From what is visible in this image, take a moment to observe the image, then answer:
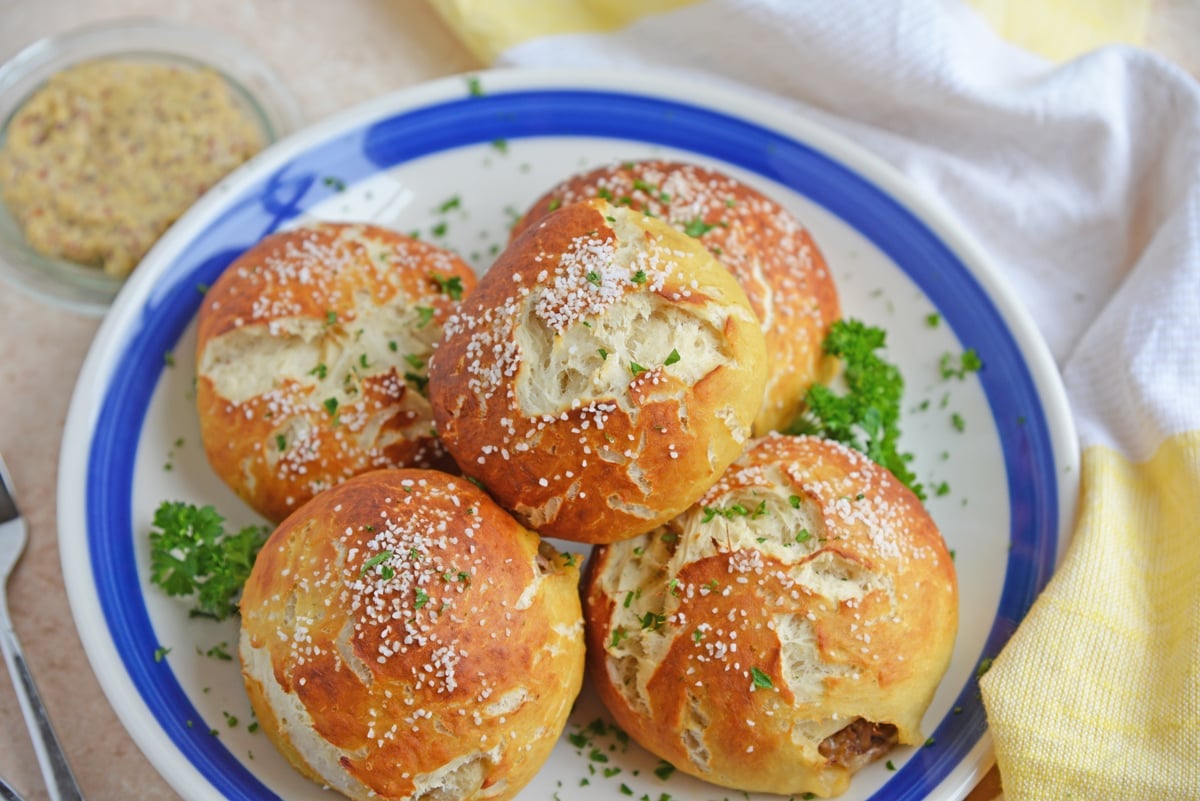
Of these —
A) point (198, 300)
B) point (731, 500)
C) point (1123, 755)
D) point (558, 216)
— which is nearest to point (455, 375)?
point (558, 216)

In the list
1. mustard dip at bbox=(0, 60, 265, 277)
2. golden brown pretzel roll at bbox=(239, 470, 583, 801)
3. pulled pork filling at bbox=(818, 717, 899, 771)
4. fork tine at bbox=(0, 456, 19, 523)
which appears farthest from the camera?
mustard dip at bbox=(0, 60, 265, 277)

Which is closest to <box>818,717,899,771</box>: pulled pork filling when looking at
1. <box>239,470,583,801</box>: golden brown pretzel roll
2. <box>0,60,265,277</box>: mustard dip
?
<box>239,470,583,801</box>: golden brown pretzel roll

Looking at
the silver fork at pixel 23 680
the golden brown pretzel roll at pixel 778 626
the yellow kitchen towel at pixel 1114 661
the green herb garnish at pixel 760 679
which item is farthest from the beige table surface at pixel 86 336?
the green herb garnish at pixel 760 679

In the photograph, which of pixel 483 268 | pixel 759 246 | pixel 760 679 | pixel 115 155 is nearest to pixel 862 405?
pixel 759 246

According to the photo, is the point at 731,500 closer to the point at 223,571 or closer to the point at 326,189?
the point at 223,571

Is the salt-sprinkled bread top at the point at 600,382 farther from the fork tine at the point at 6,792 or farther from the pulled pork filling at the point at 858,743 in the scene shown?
the fork tine at the point at 6,792

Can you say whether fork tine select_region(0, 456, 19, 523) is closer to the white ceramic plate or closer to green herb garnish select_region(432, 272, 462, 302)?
the white ceramic plate
